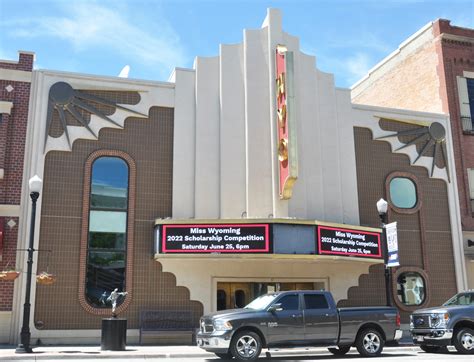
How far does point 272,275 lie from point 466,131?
11866mm

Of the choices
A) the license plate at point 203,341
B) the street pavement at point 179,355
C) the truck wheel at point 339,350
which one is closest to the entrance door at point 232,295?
the street pavement at point 179,355

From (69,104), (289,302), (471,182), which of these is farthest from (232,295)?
(471,182)

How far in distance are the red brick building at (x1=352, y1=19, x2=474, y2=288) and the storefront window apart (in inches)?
103

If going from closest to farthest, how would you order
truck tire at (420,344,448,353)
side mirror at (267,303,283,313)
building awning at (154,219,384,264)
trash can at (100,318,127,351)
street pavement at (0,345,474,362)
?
1. side mirror at (267,303,283,313)
2. street pavement at (0,345,474,362)
3. trash can at (100,318,127,351)
4. truck tire at (420,344,448,353)
5. building awning at (154,219,384,264)

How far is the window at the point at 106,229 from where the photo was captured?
19.9m

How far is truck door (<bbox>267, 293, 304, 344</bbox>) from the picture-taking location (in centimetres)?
1429

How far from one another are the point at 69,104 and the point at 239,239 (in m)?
7.95

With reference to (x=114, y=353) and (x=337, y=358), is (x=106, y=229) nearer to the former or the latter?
Answer: (x=114, y=353)

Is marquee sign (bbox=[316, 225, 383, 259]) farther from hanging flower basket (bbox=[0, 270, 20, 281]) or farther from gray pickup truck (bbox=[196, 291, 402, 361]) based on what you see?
hanging flower basket (bbox=[0, 270, 20, 281])

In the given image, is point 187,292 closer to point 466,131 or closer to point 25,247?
point 25,247

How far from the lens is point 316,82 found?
2362cm

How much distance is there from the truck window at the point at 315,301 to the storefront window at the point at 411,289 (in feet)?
30.3

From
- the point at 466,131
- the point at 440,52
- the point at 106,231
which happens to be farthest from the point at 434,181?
the point at 106,231

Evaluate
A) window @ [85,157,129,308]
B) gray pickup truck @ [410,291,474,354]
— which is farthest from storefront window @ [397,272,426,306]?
window @ [85,157,129,308]
